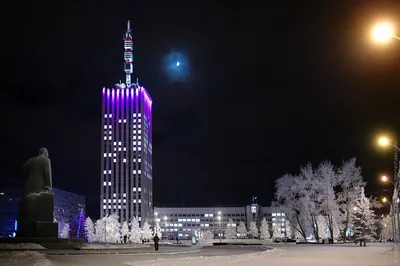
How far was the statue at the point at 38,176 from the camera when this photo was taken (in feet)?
113

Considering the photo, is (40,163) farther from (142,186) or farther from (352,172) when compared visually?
(142,186)

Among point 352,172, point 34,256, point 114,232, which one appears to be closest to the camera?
point 34,256

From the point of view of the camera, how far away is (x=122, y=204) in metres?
186

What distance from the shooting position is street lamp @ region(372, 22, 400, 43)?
14109 millimetres

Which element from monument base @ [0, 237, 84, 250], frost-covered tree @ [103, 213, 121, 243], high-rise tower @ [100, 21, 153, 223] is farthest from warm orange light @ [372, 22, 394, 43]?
high-rise tower @ [100, 21, 153, 223]

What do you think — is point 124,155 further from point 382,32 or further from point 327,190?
point 382,32

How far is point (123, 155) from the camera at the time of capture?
618 feet

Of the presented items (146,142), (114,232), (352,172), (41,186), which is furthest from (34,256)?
(146,142)

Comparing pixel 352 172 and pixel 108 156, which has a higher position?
pixel 108 156

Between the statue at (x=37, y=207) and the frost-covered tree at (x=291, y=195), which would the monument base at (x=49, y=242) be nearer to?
the statue at (x=37, y=207)

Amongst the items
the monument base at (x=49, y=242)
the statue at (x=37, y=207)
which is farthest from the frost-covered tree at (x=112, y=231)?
the monument base at (x=49, y=242)

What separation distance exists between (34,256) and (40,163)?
41.4 ft

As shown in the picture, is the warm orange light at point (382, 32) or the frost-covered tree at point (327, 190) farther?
the frost-covered tree at point (327, 190)

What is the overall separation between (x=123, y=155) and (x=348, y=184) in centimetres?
13182
